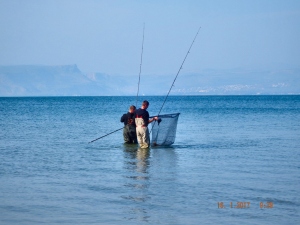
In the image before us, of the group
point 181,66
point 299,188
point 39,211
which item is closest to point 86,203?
point 39,211

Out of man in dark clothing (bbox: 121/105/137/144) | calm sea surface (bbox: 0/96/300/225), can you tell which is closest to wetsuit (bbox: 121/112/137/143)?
man in dark clothing (bbox: 121/105/137/144)

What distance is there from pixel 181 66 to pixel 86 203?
12.1m

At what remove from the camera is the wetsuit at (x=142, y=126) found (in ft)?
63.5

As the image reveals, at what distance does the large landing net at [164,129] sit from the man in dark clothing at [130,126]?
0.74 metres

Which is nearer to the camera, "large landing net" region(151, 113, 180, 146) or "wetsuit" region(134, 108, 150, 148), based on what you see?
"wetsuit" region(134, 108, 150, 148)

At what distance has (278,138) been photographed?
84.9 ft

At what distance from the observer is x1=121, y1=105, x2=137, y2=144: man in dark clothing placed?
20.6 meters

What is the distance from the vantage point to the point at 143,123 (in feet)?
63.9

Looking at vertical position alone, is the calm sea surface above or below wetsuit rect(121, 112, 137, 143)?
below

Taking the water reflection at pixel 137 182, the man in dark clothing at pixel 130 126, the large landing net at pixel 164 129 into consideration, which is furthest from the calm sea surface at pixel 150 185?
the man in dark clothing at pixel 130 126

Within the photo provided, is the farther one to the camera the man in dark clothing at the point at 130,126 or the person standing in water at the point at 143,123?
the man in dark clothing at the point at 130,126
